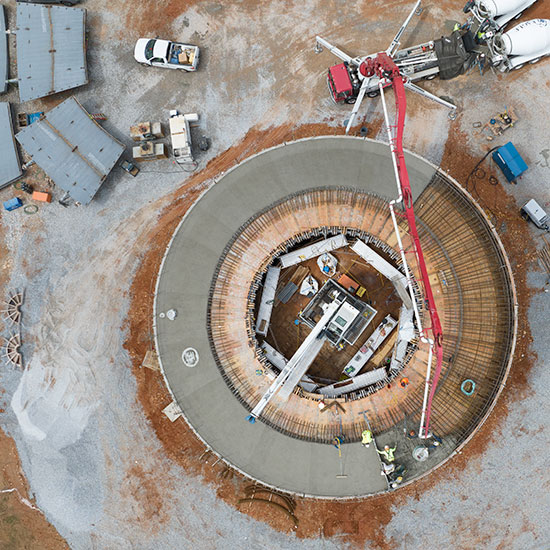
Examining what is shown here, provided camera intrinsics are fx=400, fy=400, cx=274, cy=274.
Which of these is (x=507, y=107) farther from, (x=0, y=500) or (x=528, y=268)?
(x=0, y=500)

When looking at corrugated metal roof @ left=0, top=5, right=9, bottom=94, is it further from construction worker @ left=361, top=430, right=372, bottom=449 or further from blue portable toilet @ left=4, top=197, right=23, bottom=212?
construction worker @ left=361, top=430, right=372, bottom=449

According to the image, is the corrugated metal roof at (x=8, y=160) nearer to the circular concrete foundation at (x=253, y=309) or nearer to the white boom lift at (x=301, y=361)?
the circular concrete foundation at (x=253, y=309)

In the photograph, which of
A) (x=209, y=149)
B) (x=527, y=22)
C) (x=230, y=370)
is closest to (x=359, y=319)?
(x=230, y=370)

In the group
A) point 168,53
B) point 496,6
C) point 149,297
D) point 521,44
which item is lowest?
point 149,297

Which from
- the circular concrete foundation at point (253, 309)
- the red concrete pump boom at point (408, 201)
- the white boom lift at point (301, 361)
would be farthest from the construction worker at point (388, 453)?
the white boom lift at point (301, 361)

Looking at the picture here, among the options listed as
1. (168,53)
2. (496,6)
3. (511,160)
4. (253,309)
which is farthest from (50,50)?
(511,160)

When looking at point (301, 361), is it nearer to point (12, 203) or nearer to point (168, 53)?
point (168, 53)

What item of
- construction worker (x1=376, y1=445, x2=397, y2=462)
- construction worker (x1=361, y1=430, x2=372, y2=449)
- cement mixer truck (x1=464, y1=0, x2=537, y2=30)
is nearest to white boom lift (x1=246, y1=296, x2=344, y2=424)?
construction worker (x1=361, y1=430, x2=372, y2=449)
